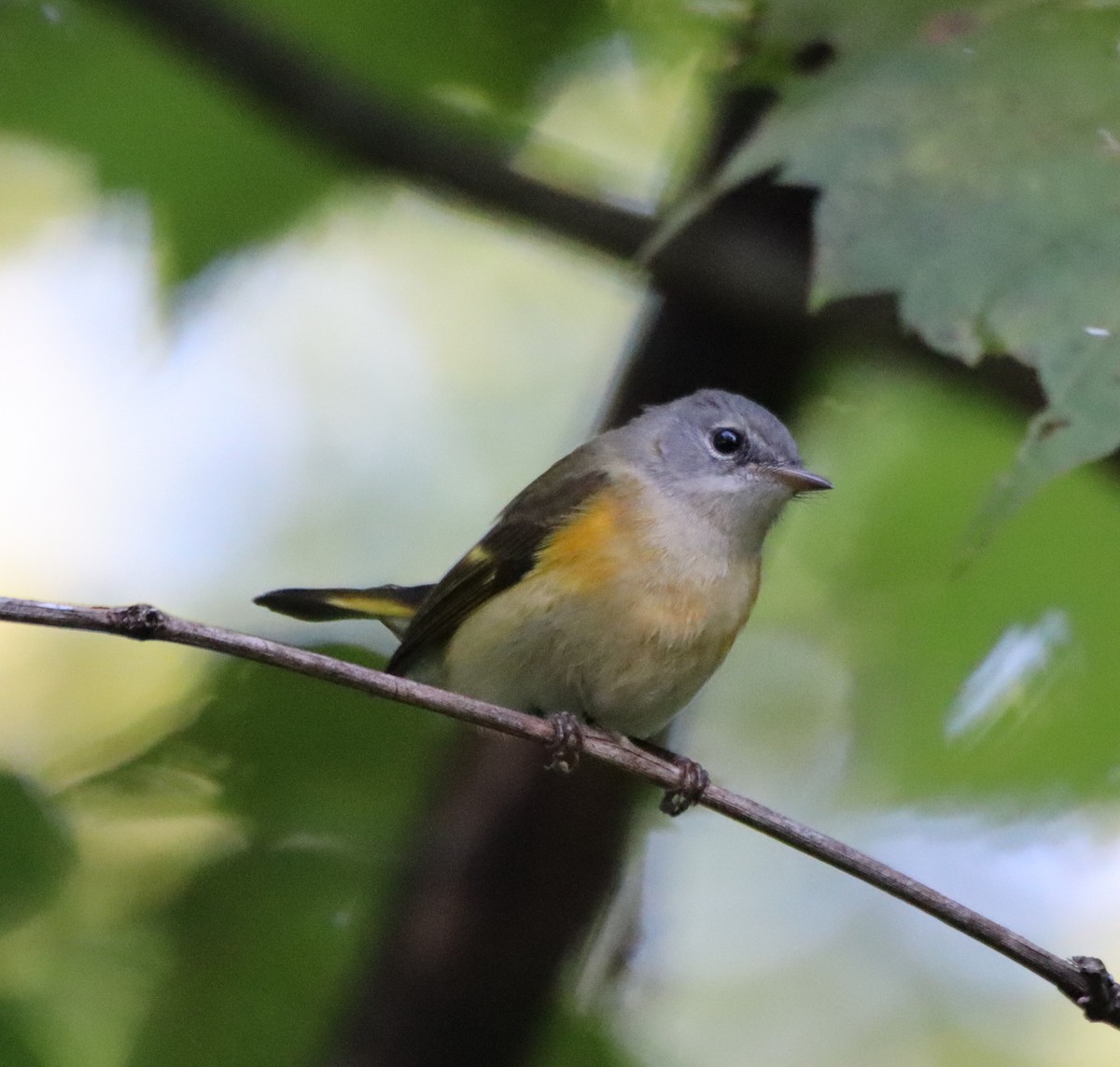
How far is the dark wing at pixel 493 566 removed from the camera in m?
3.52

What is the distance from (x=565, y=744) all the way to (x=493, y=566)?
1249 millimetres

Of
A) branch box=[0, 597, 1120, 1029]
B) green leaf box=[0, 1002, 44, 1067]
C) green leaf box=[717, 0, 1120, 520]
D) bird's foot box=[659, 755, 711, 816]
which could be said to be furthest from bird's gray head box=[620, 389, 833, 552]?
green leaf box=[0, 1002, 44, 1067]

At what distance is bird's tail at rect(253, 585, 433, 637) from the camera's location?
3.50 meters

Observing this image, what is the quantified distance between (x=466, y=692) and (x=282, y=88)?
1.51 metres

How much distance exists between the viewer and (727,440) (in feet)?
12.4

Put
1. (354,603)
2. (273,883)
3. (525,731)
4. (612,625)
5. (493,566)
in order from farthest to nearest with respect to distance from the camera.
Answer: (354,603), (493,566), (612,625), (273,883), (525,731)

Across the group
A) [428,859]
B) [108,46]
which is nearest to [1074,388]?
[428,859]

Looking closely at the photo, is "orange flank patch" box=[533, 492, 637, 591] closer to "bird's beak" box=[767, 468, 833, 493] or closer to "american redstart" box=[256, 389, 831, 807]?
"american redstart" box=[256, 389, 831, 807]

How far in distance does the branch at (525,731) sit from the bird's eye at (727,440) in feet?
5.62

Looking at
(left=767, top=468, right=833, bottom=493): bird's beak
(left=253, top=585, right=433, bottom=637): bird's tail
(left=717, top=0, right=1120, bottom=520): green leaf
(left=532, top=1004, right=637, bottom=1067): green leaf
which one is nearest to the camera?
(left=717, top=0, right=1120, bottom=520): green leaf

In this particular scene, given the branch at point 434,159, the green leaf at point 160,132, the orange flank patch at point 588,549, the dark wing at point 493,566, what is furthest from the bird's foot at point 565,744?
the green leaf at point 160,132

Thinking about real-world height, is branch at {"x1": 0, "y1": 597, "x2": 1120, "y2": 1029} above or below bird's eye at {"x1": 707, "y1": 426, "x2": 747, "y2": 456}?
below

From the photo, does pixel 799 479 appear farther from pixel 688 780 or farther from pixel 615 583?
pixel 688 780

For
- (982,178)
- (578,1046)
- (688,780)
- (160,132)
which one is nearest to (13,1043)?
(578,1046)
